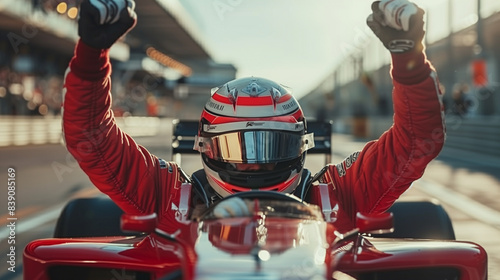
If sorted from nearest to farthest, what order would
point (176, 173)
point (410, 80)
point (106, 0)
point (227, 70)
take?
point (106, 0), point (410, 80), point (176, 173), point (227, 70)

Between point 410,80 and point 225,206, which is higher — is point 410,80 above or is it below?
above

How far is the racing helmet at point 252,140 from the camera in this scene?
3.40 metres

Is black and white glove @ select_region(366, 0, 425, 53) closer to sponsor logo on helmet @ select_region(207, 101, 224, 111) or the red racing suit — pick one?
the red racing suit

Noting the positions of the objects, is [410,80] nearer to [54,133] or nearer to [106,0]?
[106,0]

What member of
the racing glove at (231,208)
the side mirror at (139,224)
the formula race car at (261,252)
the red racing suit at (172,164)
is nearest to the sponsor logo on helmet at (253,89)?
the red racing suit at (172,164)

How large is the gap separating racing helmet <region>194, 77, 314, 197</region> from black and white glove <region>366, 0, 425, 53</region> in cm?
70

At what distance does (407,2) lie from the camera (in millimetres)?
2902

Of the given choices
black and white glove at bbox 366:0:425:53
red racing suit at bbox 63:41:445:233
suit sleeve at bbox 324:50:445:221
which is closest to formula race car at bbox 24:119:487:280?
red racing suit at bbox 63:41:445:233

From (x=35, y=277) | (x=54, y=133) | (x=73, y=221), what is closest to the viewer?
(x=35, y=277)

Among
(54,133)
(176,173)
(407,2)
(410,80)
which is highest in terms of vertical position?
(407,2)

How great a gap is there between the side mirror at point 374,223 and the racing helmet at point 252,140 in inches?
37.8

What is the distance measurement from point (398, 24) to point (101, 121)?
52.3 inches

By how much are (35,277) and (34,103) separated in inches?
1400

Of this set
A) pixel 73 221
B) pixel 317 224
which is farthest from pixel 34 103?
pixel 317 224
